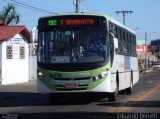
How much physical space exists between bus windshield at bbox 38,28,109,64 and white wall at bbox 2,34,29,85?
67.3 feet

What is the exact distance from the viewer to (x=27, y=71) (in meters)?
45.4

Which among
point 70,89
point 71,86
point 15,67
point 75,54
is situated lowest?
point 70,89

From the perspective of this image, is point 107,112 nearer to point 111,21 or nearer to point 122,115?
point 122,115

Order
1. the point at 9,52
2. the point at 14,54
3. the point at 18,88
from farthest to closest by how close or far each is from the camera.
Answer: the point at 14,54, the point at 9,52, the point at 18,88

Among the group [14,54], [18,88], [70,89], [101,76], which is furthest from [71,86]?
[14,54]

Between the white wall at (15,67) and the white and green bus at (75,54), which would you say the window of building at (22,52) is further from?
the white and green bus at (75,54)

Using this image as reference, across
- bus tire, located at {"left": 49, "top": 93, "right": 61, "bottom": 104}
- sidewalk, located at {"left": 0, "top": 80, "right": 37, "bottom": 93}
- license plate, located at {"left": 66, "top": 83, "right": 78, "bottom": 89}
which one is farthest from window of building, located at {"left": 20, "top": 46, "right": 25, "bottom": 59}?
license plate, located at {"left": 66, "top": 83, "right": 78, "bottom": 89}

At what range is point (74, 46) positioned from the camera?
20.4m

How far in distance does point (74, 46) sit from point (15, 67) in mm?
22889

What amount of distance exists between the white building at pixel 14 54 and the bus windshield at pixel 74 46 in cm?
2024

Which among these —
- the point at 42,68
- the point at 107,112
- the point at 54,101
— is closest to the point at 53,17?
the point at 42,68

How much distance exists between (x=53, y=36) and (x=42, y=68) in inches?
50.7

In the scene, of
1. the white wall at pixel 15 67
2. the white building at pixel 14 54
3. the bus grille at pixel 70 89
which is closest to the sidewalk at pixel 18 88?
the white building at pixel 14 54

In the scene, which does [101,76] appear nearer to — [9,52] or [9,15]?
[9,52]
